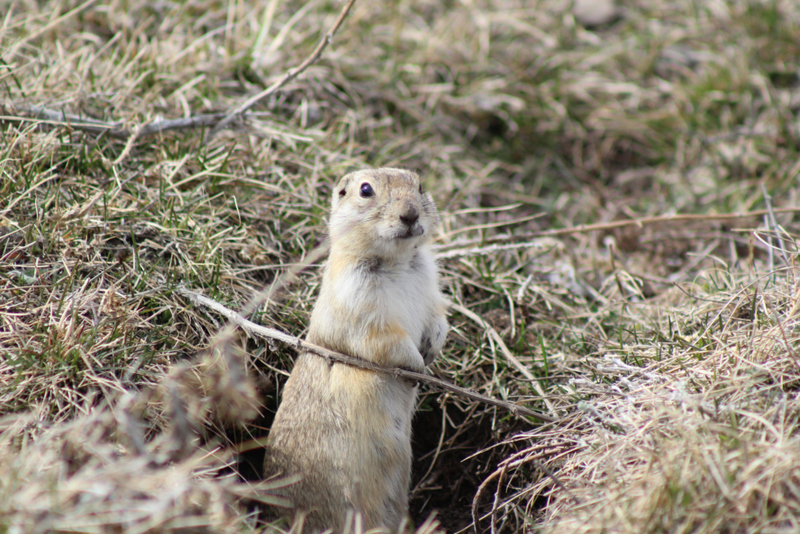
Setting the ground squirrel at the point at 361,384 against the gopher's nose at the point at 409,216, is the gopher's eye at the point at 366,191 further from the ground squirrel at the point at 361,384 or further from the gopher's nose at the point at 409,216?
the gopher's nose at the point at 409,216

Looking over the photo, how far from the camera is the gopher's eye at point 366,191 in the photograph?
3.88m

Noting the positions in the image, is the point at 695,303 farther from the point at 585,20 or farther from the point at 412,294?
the point at 585,20

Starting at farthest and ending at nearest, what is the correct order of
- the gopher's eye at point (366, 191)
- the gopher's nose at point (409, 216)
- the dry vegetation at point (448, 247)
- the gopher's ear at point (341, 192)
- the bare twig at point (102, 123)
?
the bare twig at point (102, 123), the gopher's ear at point (341, 192), the gopher's eye at point (366, 191), the gopher's nose at point (409, 216), the dry vegetation at point (448, 247)

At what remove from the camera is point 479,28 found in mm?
7492

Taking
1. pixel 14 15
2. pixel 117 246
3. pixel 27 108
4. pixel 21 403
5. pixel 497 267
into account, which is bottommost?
pixel 497 267

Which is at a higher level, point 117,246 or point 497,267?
point 117,246

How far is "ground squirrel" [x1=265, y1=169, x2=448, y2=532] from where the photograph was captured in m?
3.64

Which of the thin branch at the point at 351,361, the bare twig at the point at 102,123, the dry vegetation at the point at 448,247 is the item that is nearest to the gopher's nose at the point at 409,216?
the thin branch at the point at 351,361

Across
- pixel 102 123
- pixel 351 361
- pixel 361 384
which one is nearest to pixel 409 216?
pixel 351 361

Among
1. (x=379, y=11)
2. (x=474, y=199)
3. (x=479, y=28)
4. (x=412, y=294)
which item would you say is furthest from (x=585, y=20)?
(x=412, y=294)

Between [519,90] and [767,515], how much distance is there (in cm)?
534

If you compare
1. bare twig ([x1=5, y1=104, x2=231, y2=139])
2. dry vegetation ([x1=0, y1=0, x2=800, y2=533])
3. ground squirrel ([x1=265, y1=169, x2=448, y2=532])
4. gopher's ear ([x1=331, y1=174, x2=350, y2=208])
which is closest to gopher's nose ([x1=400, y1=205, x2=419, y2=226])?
ground squirrel ([x1=265, y1=169, x2=448, y2=532])

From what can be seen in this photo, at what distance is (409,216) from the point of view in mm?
3611

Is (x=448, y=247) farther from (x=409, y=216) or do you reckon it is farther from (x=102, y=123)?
(x=102, y=123)
